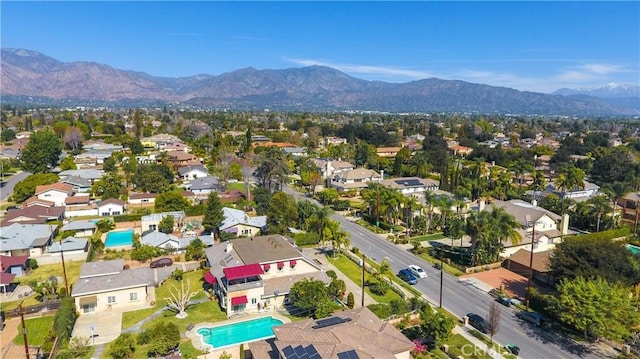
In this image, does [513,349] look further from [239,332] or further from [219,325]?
[219,325]

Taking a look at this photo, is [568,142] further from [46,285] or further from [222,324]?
[46,285]

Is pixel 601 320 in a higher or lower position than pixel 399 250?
higher

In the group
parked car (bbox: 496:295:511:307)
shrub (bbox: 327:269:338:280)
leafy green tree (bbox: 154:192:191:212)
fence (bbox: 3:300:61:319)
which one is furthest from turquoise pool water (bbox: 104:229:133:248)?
parked car (bbox: 496:295:511:307)

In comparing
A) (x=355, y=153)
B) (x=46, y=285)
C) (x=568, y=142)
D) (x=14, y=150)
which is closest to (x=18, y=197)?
(x=46, y=285)

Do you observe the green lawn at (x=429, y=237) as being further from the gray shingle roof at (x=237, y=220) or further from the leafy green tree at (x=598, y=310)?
the leafy green tree at (x=598, y=310)

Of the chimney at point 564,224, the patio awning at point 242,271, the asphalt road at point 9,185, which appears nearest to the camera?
the patio awning at point 242,271

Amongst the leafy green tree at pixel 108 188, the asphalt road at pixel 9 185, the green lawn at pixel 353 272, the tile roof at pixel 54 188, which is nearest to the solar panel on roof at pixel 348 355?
the green lawn at pixel 353 272
